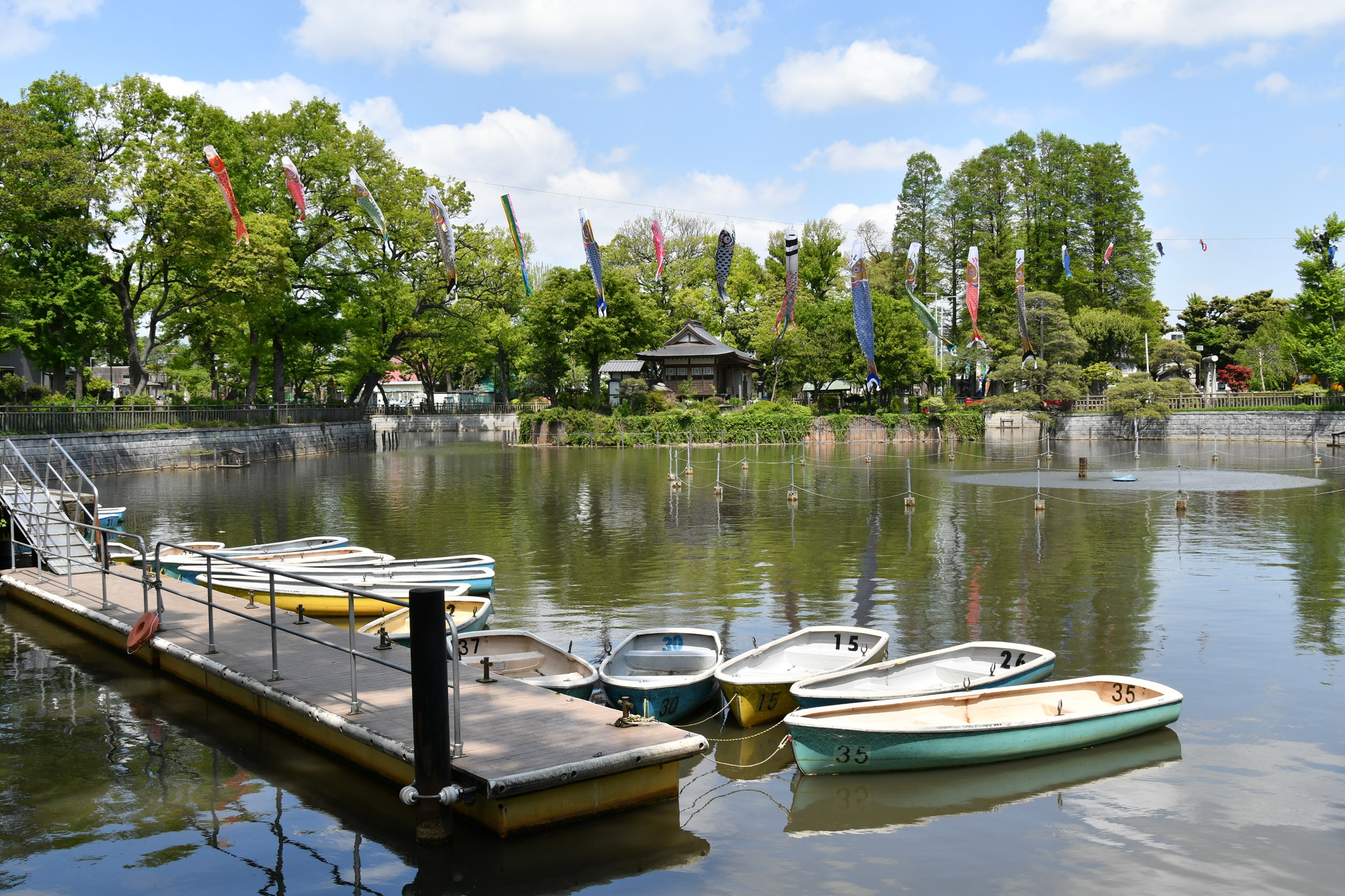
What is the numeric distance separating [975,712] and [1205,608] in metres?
9.39

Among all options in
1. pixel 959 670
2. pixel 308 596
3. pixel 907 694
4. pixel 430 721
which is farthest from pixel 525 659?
pixel 308 596

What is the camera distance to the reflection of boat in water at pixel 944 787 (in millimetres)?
9227

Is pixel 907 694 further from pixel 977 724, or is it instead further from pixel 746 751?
pixel 746 751

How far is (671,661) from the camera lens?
12.9 m

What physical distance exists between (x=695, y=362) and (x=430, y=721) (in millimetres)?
68259

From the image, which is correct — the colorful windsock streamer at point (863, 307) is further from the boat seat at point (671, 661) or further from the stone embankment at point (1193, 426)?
the boat seat at point (671, 661)

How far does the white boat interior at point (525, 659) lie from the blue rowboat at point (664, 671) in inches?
14.3

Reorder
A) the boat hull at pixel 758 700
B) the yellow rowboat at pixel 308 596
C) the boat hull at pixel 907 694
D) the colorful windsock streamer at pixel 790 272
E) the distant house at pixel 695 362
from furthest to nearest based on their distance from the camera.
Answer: the distant house at pixel 695 362 < the colorful windsock streamer at pixel 790 272 < the yellow rowboat at pixel 308 596 < the boat hull at pixel 758 700 < the boat hull at pixel 907 694

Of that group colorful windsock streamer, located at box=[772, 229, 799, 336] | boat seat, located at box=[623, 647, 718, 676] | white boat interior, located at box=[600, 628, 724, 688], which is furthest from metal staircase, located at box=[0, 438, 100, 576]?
colorful windsock streamer, located at box=[772, 229, 799, 336]

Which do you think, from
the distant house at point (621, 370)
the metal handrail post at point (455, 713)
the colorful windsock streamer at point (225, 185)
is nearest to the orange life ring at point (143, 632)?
the metal handrail post at point (455, 713)

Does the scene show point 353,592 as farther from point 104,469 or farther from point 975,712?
point 104,469

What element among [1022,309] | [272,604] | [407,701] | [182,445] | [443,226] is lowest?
[407,701]

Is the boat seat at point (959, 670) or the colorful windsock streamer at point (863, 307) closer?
the boat seat at point (959, 670)

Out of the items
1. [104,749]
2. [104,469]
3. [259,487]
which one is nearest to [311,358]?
[104,469]
